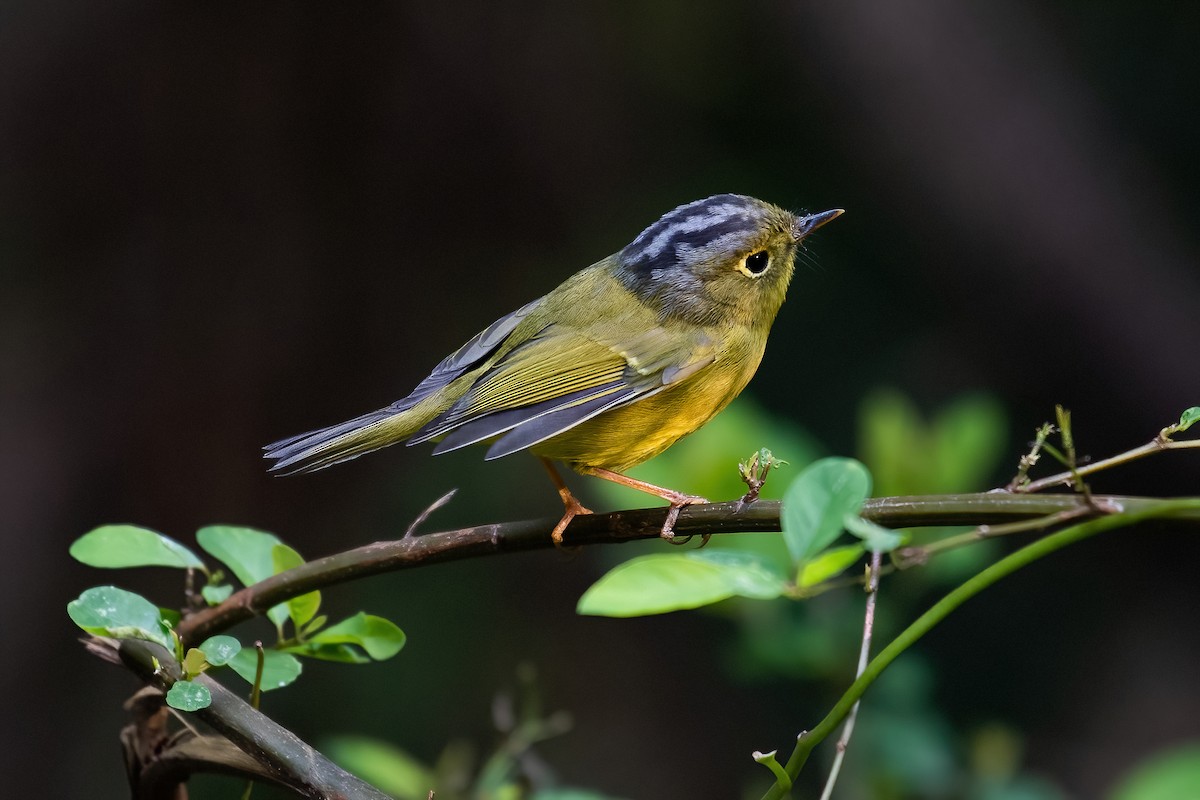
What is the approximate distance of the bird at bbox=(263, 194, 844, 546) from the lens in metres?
2.35

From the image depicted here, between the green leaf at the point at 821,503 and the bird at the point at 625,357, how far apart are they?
3.55 ft

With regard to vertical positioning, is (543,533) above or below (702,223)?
below

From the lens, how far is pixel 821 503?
1.06 m

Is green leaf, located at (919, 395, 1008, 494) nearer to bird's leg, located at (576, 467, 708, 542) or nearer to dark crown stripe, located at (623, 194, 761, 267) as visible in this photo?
bird's leg, located at (576, 467, 708, 542)

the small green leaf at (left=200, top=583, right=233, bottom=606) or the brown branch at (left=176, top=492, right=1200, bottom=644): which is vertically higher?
the brown branch at (left=176, top=492, right=1200, bottom=644)

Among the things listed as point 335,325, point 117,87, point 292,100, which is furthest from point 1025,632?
point 117,87

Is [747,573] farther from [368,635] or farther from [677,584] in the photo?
[368,635]

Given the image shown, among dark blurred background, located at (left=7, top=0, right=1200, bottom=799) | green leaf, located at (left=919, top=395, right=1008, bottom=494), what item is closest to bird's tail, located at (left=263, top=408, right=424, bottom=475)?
green leaf, located at (left=919, top=395, right=1008, bottom=494)

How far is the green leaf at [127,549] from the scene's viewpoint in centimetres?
149

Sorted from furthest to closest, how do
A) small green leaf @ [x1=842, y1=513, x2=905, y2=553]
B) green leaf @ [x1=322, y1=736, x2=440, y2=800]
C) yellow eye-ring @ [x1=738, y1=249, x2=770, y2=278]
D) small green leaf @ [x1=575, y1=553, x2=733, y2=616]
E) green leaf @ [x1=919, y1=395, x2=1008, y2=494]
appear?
1. yellow eye-ring @ [x1=738, y1=249, x2=770, y2=278]
2. green leaf @ [x1=919, y1=395, x2=1008, y2=494]
3. green leaf @ [x1=322, y1=736, x2=440, y2=800]
4. small green leaf @ [x1=575, y1=553, x2=733, y2=616]
5. small green leaf @ [x1=842, y1=513, x2=905, y2=553]

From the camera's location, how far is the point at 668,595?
109 centimetres

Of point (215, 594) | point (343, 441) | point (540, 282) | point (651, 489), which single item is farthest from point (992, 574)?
point (540, 282)

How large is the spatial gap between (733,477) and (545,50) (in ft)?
13.6

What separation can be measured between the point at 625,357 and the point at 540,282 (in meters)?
3.42
